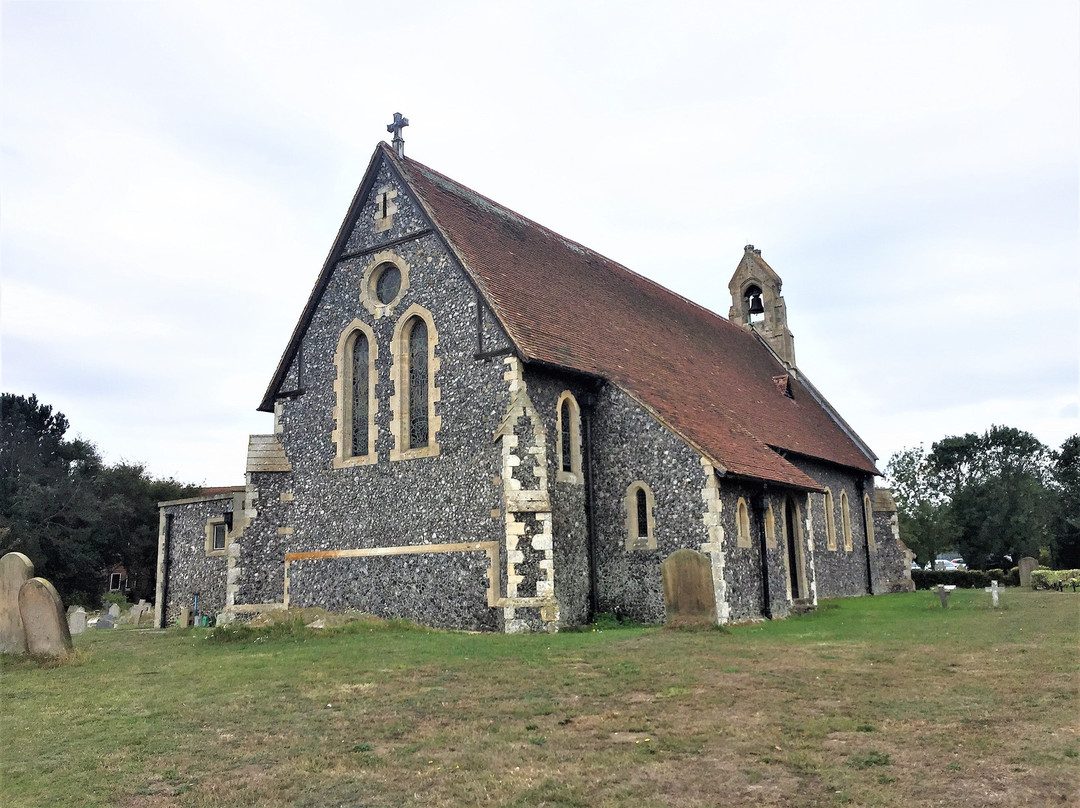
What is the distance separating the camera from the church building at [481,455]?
17141mm

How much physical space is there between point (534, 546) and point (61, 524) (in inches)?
1548

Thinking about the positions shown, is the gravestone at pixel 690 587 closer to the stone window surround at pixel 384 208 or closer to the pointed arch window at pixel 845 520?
the stone window surround at pixel 384 208

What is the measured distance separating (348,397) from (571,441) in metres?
5.47

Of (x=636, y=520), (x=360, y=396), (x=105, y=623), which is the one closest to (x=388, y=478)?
(x=360, y=396)

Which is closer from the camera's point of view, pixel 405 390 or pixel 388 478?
pixel 388 478

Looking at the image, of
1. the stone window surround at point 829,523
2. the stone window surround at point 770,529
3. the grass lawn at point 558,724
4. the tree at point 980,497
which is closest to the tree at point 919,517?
the tree at point 980,497

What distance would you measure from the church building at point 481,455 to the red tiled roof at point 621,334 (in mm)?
91

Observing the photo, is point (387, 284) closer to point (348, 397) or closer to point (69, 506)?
point (348, 397)

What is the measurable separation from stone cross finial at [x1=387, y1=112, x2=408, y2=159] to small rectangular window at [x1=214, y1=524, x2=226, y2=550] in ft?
45.5

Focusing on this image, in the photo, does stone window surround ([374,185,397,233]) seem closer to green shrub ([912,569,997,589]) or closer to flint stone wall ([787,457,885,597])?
flint stone wall ([787,457,885,597])

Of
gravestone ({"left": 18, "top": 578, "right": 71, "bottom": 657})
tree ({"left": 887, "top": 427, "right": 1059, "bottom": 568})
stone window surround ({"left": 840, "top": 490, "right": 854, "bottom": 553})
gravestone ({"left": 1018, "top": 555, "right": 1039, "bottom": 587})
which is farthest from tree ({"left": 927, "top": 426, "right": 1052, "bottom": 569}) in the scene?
gravestone ({"left": 18, "top": 578, "right": 71, "bottom": 657})

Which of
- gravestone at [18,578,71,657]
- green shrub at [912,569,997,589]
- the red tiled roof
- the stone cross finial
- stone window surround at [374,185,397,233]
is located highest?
the stone cross finial

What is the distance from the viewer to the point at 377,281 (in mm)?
20281

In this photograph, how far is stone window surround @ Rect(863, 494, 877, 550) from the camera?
31828mm
